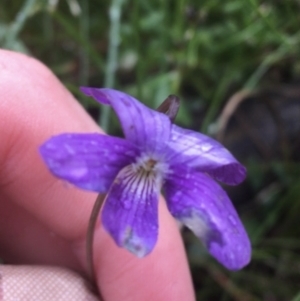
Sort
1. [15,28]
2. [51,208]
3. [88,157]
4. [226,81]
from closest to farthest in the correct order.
A: [88,157] → [51,208] → [15,28] → [226,81]

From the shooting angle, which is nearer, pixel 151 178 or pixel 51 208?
pixel 151 178

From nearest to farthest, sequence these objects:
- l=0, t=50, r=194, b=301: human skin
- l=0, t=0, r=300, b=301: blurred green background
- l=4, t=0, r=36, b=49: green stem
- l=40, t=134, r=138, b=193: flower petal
Answer: 1. l=40, t=134, r=138, b=193: flower petal
2. l=0, t=50, r=194, b=301: human skin
3. l=4, t=0, r=36, b=49: green stem
4. l=0, t=0, r=300, b=301: blurred green background

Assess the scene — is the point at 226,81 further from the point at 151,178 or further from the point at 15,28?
the point at 151,178

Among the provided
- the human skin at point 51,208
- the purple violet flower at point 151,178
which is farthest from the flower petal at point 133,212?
the human skin at point 51,208

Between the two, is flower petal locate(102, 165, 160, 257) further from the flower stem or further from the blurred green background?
the blurred green background

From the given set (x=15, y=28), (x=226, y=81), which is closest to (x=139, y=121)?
(x=15, y=28)

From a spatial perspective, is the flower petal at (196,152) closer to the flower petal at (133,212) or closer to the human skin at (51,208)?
the flower petal at (133,212)

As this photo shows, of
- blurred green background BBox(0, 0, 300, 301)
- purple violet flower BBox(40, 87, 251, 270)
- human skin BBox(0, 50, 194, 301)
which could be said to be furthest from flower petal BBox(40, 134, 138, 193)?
blurred green background BBox(0, 0, 300, 301)
